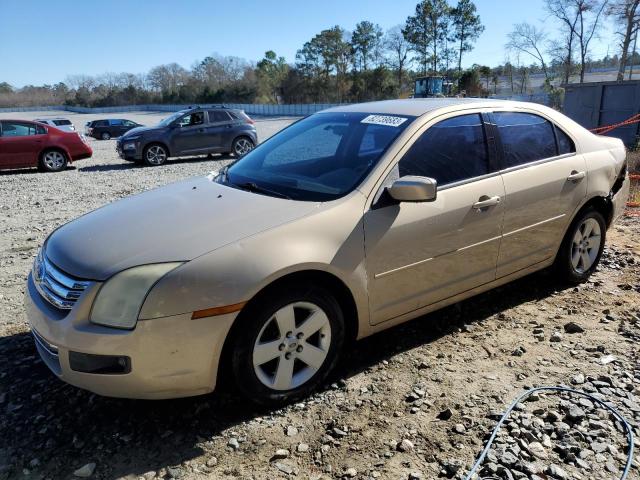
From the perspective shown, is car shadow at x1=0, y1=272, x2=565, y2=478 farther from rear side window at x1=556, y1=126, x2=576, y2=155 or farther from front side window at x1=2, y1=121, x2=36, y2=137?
front side window at x1=2, y1=121, x2=36, y2=137

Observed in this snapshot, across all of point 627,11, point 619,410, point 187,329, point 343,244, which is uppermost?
point 627,11

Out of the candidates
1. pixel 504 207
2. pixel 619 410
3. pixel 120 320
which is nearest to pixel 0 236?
pixel 120 320

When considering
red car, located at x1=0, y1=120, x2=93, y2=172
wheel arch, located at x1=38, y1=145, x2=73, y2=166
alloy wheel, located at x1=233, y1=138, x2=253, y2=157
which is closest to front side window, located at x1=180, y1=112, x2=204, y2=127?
alloy wheel, located at x1=233, y1=138, x2=253, y2=157

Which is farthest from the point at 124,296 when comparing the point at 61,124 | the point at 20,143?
the point at 61,124

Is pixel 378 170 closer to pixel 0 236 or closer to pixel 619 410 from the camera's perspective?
pixel 619 410

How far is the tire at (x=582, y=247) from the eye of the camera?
14.4ft

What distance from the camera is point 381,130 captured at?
3.50 metres

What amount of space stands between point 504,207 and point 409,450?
74.3 inches

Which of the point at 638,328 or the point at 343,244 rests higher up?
the point at 343,244

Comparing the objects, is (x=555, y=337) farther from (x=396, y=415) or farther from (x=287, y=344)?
(x=287, y=344)

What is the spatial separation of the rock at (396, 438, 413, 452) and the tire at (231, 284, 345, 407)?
0.61 m

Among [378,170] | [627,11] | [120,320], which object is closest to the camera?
[120,320]

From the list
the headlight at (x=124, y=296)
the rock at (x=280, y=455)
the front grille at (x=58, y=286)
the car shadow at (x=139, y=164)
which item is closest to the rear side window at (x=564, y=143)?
the rock at (x=280, y=455)

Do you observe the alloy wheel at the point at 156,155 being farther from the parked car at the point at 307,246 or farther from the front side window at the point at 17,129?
the parked car at the point at 307,246
